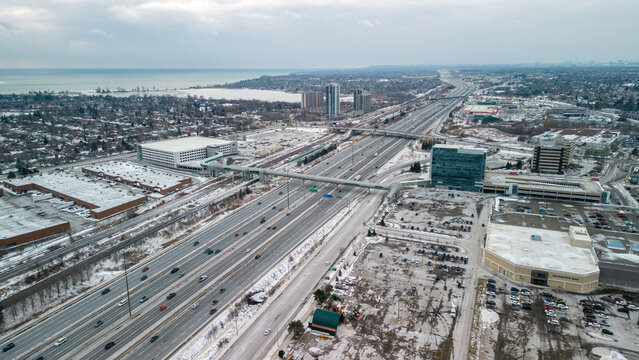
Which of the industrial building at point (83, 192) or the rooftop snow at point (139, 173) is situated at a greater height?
the rooftop snow at point (139, 173)

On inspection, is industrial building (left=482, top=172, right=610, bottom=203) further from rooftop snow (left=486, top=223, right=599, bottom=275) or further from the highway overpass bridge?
the highway overpass bridge

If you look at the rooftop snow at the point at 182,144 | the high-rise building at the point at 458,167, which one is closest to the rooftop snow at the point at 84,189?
the rooftop snow at the point at 182,144

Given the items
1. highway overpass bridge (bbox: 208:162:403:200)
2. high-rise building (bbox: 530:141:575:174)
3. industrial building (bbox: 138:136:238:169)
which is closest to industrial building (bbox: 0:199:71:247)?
highway overpass bridge (bbox: 208:162:403:200)

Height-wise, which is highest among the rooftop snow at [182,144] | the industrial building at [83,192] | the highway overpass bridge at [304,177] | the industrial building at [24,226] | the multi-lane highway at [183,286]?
the rooftop snow at [182,144]

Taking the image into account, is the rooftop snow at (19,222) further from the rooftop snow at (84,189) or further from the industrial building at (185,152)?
the industrial building at (185,152)

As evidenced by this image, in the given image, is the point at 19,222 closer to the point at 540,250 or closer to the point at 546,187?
the point at 540,250

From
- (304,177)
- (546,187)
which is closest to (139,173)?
(304,177)
